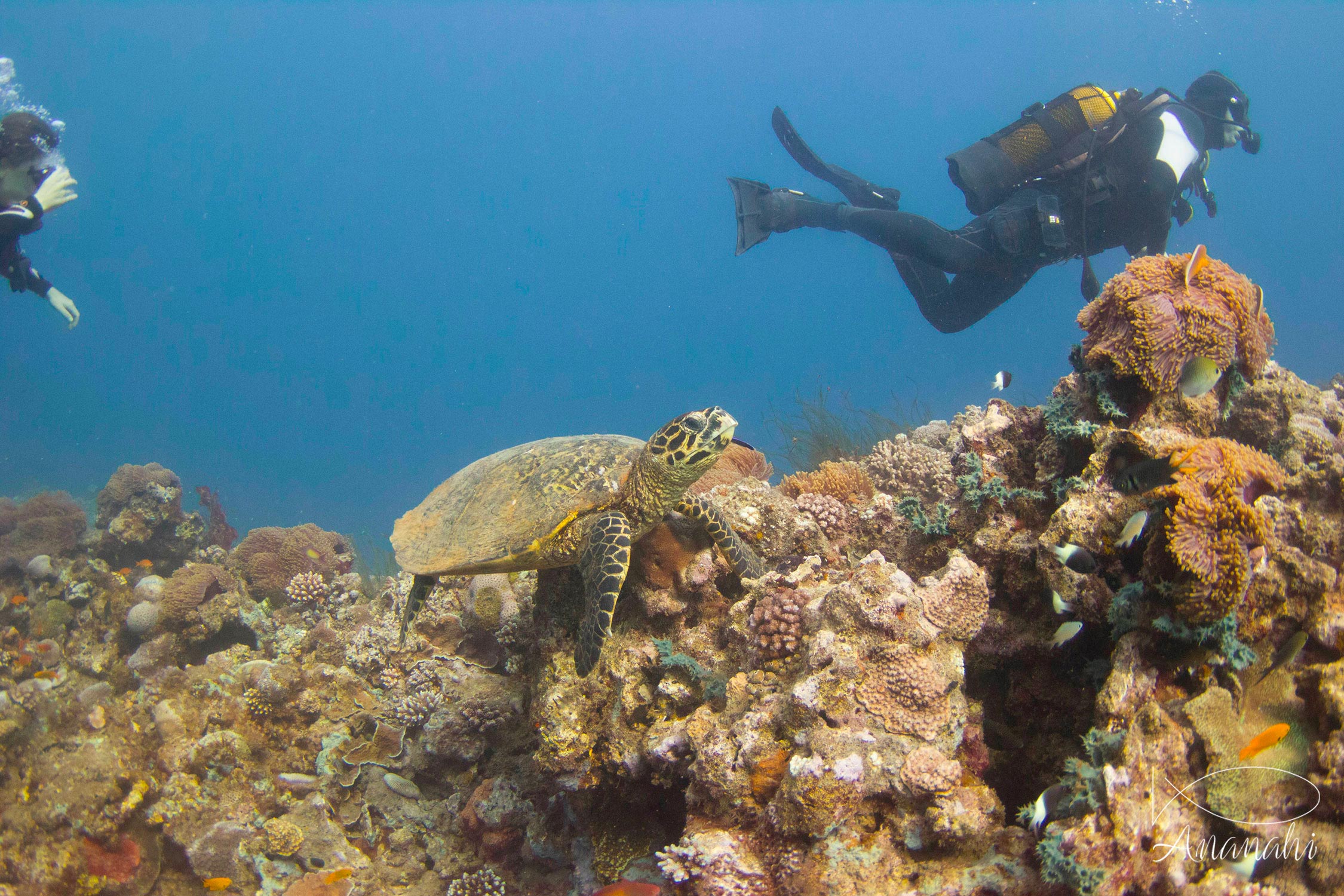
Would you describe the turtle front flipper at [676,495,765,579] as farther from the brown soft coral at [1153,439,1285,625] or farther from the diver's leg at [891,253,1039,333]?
the diver's leg at [891,253,1039,333]

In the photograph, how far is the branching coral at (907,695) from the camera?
2.11 m

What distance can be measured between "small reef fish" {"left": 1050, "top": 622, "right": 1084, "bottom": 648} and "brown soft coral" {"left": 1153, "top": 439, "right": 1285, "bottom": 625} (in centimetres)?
35

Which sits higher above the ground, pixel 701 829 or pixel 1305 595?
pixel 1305 595

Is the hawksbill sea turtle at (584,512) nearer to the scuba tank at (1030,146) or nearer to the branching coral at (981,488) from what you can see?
the branching coral at (981,488)

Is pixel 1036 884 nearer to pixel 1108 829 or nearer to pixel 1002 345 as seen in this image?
pixel 1108 829

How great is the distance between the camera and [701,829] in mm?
2295

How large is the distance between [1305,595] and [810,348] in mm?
126717

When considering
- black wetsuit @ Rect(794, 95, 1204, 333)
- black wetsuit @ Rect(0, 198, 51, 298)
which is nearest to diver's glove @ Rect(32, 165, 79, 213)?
black wetsuit @ Rect(0, 198, 51, 298)

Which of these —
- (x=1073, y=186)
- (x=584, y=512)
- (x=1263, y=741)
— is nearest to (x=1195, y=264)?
(x=1263, y=741)

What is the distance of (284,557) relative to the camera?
870cm

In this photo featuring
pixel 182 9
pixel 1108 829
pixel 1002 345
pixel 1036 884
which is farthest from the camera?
pixel 1002 345

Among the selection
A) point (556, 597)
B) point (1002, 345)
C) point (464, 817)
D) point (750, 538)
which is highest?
point (1002, 345)

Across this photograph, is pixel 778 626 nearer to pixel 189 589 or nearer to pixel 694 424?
pixel 694 424

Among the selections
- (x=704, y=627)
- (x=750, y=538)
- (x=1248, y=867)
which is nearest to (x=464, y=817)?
(x=704, y=627)
